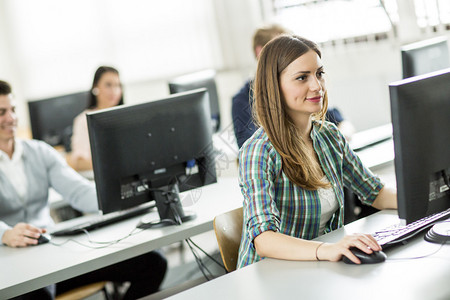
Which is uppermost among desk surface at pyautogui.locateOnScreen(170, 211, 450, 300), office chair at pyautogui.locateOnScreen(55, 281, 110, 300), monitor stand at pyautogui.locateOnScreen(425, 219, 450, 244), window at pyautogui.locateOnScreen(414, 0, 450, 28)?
window at pyautogui.locateOnScreen(414, 0, 450, 28)

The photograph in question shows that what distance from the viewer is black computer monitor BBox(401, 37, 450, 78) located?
9.18 ft

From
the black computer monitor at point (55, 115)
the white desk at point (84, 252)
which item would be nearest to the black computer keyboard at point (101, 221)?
the white desk at point (84, 252)

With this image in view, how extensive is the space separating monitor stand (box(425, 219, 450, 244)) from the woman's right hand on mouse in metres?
0.17

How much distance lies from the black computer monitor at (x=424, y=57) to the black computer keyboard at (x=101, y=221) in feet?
4.10

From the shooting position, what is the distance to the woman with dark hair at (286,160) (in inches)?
69.4

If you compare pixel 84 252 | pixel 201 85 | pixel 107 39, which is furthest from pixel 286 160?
pixel 107 39

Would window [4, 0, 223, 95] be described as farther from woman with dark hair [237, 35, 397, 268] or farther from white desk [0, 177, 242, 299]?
woman with dark hair [237, 35, 397, 268]

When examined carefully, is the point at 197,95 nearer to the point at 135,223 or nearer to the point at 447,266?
the point at 135,223

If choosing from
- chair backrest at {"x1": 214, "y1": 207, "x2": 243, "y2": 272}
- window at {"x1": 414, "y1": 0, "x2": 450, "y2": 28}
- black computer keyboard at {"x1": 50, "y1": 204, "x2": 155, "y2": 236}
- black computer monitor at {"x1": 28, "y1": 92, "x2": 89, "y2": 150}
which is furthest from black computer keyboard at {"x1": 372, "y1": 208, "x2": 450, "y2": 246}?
black computer monitor at {"x1": 28, "y1": 92, "x2": 89, "y2": 150}

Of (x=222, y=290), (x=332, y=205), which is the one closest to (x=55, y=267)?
(x=222, y=290)

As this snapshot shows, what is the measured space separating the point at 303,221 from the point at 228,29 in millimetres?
3802

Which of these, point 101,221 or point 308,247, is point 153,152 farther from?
point 308,247

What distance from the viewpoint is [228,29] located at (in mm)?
5492

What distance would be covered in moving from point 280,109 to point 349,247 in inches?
18.1
